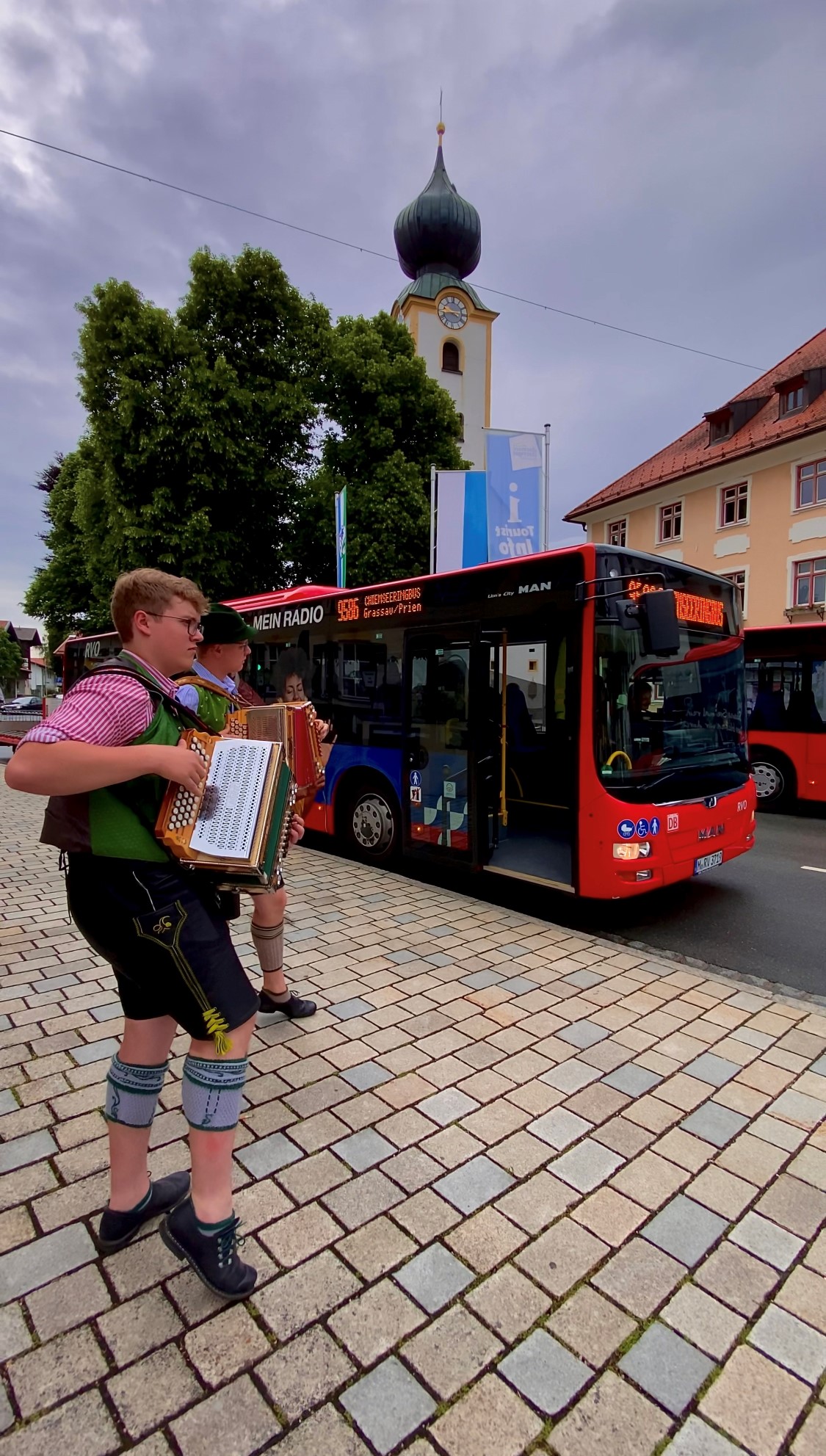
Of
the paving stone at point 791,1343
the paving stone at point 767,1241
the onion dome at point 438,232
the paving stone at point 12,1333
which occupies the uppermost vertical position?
the onion dome at point 438,232

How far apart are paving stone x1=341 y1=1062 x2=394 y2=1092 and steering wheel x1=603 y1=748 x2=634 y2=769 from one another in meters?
2.56

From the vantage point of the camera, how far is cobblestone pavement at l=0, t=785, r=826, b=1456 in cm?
163

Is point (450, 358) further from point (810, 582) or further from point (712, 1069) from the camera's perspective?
point (712, 1069)

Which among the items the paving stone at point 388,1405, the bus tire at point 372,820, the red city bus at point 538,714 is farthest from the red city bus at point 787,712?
the paving stone at point 388,1405

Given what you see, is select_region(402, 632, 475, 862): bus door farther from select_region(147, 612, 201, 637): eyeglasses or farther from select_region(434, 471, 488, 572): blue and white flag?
select_region(434, 471, 488, 572): blue and white flag

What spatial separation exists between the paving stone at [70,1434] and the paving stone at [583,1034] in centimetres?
227

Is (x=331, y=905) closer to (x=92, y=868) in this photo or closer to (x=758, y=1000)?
(x=758, y=1000)

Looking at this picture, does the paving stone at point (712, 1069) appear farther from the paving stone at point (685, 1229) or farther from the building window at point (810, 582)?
the building window at point (810, 582)

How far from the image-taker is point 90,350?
14406 millimetres

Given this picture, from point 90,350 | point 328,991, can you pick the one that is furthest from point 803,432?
point 328,991

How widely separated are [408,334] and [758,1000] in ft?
63.1

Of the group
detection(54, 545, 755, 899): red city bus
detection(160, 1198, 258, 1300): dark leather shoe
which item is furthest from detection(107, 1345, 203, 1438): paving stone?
detection(54, 545, 755, 899): red city bus

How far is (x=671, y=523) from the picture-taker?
28.9m

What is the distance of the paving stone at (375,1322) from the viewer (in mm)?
1784
